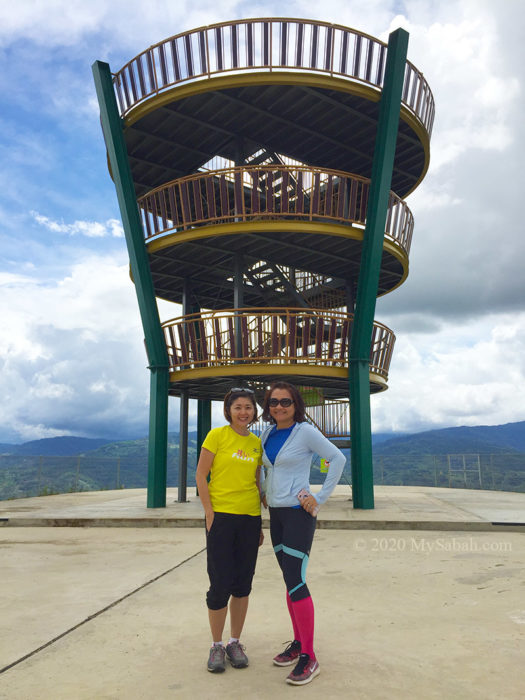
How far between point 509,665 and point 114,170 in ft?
45.9

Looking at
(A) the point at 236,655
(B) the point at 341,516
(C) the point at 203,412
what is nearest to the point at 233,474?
(A) the point at 236,655

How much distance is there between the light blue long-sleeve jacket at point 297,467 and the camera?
146 inches

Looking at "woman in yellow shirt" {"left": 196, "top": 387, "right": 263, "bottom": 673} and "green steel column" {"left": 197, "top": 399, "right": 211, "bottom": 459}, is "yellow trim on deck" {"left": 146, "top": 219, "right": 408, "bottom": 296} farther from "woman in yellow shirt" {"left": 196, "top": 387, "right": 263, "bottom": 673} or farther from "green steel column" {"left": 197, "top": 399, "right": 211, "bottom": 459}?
"woman in yellow shirt" {"left": 196, "top": 387, "right": 263, "bottom": 673}

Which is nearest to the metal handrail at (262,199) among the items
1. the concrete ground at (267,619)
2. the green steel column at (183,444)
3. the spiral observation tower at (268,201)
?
the spiral observation tower at (268,201)

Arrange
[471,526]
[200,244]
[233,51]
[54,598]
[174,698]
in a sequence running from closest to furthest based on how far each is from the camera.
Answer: [174,698]
[54,598]
[471,526]
[233,51]
[200,244]

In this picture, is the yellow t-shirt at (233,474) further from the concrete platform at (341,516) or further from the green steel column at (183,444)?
the green steel column at (183,444)

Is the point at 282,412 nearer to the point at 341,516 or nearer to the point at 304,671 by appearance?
the point at 304,671

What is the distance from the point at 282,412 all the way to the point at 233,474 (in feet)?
1.75

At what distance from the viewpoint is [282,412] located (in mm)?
3896

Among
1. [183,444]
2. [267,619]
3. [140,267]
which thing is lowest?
[267,619]

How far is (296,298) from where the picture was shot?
1612 cm

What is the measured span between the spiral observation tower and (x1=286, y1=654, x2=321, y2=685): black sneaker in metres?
9.63

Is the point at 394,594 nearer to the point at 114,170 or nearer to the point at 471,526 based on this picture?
the point at 471,526

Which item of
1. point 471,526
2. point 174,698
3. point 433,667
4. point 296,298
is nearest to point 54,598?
point 174,698
